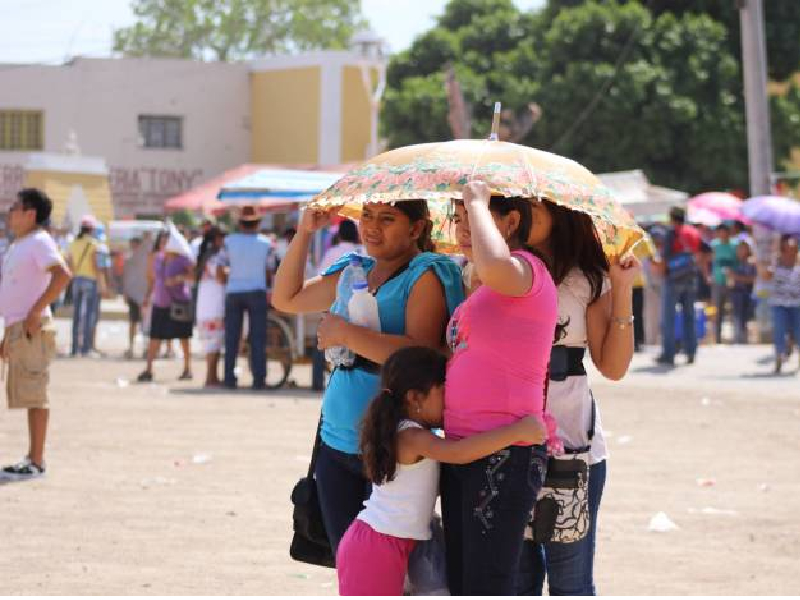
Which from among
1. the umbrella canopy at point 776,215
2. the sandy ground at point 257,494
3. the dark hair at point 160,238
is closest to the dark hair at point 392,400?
the sandy ground at point 257,494

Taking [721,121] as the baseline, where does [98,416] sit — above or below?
below

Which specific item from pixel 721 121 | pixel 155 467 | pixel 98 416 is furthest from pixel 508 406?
pixel 721 121

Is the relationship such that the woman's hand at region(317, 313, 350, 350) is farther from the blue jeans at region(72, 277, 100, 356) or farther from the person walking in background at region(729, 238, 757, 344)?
the person walking in background at region(729, 238, 757, 344)

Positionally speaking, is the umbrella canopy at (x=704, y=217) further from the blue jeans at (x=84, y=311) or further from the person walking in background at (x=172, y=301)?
the person walking in background at (x=172, y=301)

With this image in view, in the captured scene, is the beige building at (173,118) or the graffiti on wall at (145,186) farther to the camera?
the graffiti on wall at (145,186)

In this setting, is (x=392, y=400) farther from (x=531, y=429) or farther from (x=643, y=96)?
(x=643, y=96)

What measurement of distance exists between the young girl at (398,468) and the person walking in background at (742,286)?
63.3 ft

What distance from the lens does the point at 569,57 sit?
40.2 m

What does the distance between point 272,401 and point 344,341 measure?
35.1 ft

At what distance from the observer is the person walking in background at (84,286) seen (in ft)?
70.7

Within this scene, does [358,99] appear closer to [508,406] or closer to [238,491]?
[238,491]

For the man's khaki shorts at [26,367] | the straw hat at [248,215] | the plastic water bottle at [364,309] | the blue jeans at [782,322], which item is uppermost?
the plastic water bottle at [364,309]

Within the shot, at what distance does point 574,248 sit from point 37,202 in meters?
5.77

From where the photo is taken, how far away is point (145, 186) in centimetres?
5241
